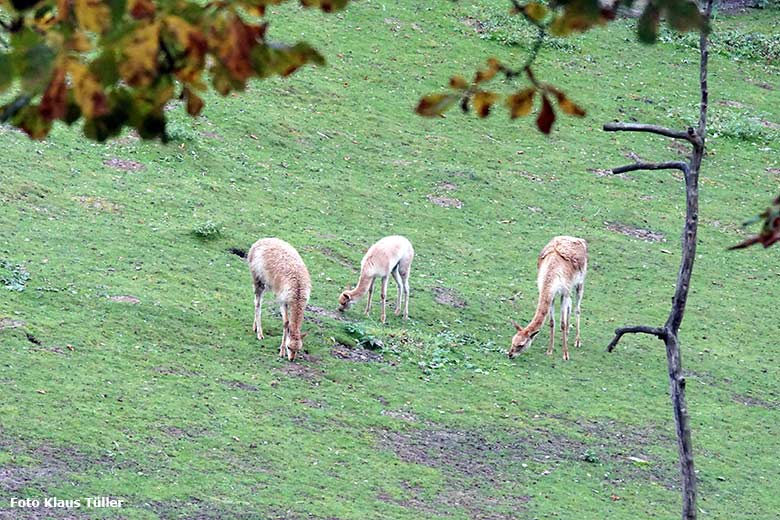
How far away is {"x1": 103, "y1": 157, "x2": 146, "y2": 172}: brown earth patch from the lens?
19.6 m

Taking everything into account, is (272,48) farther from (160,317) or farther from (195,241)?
(195,241)

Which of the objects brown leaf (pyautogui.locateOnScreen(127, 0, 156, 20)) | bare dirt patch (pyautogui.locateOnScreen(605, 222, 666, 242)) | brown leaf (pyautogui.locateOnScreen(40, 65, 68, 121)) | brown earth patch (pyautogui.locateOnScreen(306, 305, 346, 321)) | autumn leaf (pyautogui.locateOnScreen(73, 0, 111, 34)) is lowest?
brown earth patch (pyautogui.locateOnScreen(306, 305, 346, 321))

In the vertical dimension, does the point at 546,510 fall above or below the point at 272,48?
below

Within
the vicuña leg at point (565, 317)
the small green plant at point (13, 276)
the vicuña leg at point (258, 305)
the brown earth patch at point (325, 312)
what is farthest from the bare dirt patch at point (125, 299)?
the vicuña leg at point (565, 317)

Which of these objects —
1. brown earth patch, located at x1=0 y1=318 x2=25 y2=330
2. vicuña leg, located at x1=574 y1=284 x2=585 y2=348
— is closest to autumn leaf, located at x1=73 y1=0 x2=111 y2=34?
brown earth patch, located at x1=0 y1=318 x2=25 y2=330

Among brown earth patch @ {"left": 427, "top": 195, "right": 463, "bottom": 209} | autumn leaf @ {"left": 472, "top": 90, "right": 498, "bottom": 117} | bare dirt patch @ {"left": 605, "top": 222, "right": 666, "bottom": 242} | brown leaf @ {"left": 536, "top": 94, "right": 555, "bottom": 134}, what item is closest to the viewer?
brown leaf @ {"left": 536, "top": 94, "right": 555, "bottom": 134}

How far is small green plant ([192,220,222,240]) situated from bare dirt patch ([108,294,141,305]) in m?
2.88

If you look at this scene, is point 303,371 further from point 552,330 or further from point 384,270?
point 552,330

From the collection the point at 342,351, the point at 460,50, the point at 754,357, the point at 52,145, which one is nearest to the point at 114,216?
the point at 52,145

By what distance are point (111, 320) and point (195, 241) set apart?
12.0 feet

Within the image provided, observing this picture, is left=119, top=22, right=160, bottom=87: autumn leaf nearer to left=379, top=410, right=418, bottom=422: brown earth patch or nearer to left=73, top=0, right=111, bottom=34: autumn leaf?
left=73, top=0, right=111, bottom=34: autumn leaf

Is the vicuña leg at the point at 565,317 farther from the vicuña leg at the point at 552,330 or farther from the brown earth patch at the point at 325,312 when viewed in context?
the brown earth patch at the point at 325,312

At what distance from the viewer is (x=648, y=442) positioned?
534 inches

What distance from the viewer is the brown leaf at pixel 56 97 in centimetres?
284
